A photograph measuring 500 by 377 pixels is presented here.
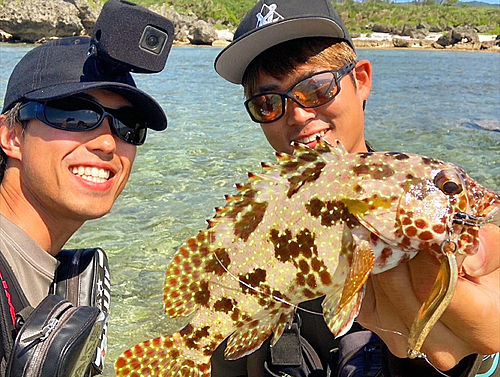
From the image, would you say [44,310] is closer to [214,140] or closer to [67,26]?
[214,140]

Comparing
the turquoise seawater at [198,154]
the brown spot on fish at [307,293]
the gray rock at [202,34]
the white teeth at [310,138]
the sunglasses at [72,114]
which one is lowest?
the gray rock at [202,34]

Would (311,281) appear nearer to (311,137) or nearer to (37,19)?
(311,137)

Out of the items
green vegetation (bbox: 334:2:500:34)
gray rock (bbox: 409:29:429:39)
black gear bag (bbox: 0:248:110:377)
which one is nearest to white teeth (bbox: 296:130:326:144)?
black gear bag (bbox: 0:248:110:377)

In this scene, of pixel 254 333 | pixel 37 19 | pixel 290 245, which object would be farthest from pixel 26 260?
pixel 37 19

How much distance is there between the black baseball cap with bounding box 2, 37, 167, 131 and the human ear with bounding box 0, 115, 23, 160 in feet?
0.56

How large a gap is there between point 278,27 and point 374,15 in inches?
3831

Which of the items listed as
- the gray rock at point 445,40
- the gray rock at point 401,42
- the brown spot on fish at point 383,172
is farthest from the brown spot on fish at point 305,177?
the gray rock at point 445,40

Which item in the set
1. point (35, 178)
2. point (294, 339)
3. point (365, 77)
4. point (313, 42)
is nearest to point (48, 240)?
point (35, 178)

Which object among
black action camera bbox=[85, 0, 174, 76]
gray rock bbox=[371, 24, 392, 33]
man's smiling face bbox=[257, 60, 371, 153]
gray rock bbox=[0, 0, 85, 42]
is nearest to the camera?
black action camera bbox=[85, 0, 174, 76]

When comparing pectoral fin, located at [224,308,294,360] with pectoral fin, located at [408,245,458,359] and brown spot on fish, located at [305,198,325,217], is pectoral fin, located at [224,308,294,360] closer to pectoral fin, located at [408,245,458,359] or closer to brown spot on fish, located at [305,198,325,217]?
brown spot on fish, located at [305,198,325,217]

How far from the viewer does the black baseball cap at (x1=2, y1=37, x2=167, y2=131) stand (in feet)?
11.6

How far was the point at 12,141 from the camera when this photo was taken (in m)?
3.67

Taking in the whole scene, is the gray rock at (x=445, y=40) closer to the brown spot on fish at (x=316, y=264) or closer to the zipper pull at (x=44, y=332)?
the brown spot on fish at (x=316, y=264)

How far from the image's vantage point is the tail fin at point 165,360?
2936 mm
